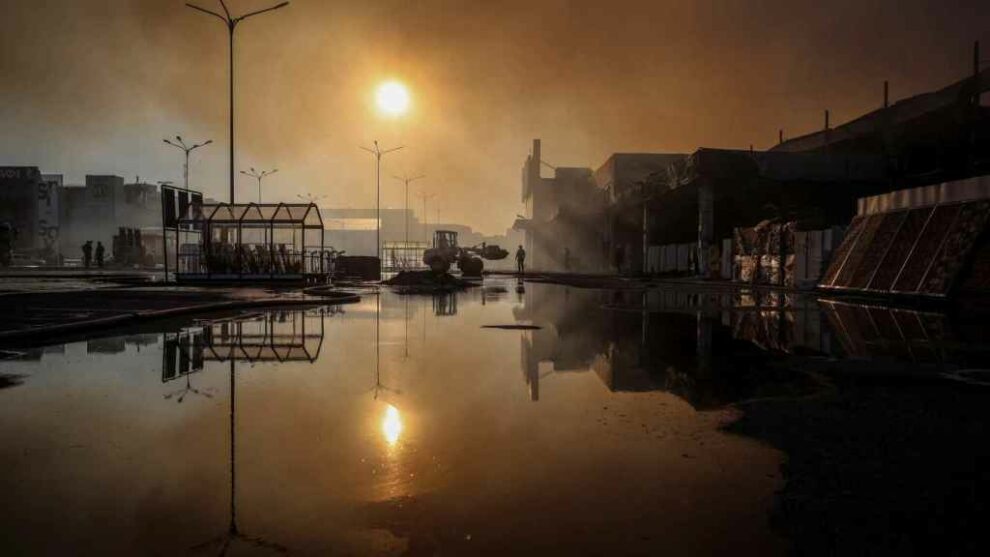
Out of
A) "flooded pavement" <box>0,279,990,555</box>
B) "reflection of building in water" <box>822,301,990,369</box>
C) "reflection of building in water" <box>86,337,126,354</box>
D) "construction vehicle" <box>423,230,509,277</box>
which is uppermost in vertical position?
"construction vehicle" <box>423,230,509,277</box>

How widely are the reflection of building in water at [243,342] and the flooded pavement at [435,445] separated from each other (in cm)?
8

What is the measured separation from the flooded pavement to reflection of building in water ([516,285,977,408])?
0.26 ft

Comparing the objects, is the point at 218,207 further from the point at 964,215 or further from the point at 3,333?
the point at 964,215

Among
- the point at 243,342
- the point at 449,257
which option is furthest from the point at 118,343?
the point at 449,257

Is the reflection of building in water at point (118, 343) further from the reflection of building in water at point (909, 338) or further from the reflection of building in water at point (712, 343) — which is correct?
the reflection of building in water at point (909, 338)

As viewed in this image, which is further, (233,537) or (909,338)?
(909,338)

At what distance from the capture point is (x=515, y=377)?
23.6 ft

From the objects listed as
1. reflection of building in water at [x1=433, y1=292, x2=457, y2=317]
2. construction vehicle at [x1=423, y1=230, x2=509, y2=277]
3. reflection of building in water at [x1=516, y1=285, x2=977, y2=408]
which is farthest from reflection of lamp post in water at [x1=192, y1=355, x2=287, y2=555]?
construction vehicle at [x1=423, y1=230, x2=509, y2=277]

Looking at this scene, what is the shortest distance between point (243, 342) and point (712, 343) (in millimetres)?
7030

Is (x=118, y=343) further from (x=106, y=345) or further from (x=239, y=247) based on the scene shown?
(x=239, y=247)

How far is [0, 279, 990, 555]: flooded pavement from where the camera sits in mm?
3012

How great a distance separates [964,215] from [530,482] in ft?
65.0

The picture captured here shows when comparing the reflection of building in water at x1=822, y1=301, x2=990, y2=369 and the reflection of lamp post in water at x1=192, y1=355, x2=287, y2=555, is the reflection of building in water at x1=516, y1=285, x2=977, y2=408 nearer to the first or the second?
the reflection of building in water at x1=822, y1=301, x2=990, y2=369

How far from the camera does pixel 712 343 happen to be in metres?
10.2
